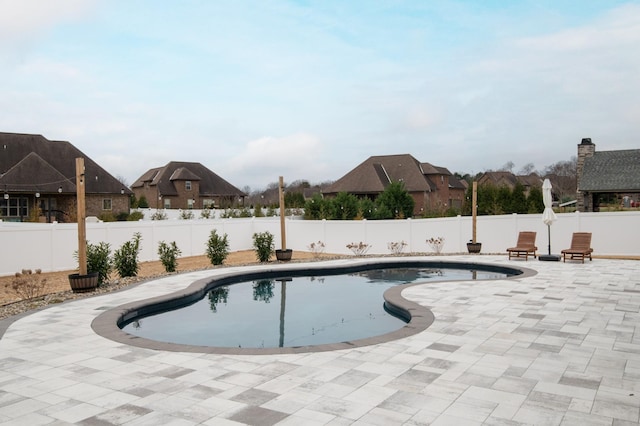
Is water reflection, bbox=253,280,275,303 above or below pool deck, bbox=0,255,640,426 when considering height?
below

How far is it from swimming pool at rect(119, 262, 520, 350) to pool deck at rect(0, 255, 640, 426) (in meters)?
1.08

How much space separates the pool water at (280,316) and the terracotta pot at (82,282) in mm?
2129

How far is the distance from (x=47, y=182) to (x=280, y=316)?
26.3 m

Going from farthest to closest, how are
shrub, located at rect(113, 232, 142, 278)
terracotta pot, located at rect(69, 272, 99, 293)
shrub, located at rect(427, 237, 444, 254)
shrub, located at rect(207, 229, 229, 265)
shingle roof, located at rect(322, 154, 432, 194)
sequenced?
shingle roof, located at rect(322, 154, 432, 194)
shrub, located at rect(427, 237, 444, 254)
shrub, located at rect(207, 229, 229, 265)
shrub, located at rect(113, 232, 142, 278)
terracotta pot, located at rect(69, 272, 99, 293)

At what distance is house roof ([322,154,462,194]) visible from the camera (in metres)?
41.2

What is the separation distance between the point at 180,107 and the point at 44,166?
1647 centimetres

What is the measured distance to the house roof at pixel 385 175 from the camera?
41156 millimetres

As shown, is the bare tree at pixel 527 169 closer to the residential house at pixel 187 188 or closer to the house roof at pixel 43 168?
the residential house at pixel 187 188

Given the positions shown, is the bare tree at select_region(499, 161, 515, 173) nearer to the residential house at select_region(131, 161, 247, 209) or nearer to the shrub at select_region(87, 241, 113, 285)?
the residential house at select_region(131, 161, 247, 209)

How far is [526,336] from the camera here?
5.77 meters

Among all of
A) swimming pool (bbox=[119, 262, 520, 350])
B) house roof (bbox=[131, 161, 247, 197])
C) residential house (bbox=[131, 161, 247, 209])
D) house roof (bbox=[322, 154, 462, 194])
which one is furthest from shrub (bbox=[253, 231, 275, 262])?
house roof (bbox=[131, 161, 247, 197])

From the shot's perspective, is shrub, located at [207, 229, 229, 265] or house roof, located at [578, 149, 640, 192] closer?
shrub, located at [207, 229, 229, 265]

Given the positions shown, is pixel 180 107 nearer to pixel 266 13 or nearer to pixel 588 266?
pixel 266 13

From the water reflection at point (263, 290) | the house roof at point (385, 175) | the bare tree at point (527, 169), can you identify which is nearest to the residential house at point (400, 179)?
the house roof at point (385, 175)
